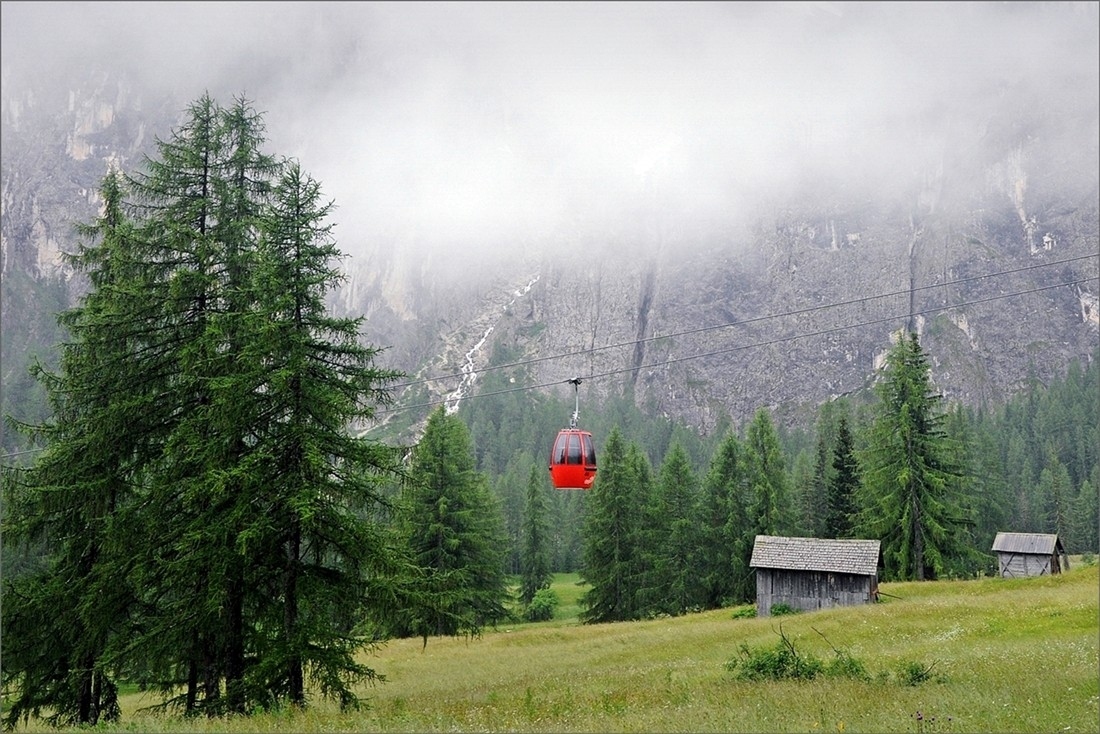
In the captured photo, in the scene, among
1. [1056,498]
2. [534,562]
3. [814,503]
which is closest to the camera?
[534,562]

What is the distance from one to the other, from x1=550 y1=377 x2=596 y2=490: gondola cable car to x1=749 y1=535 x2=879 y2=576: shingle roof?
26765 mm

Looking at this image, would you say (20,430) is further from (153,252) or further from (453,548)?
(453,548)

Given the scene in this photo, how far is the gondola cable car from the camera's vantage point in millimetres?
17922

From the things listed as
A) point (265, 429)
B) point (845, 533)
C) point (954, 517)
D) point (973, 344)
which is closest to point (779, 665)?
point (265, 429)

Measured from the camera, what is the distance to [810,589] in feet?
135

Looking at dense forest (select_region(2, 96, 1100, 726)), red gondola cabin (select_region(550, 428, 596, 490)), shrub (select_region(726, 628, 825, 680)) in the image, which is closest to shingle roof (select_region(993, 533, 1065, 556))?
shrub (select_region(726, 628, 825, 680))

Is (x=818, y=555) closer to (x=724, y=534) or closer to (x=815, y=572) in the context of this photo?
(x=815, y=572)

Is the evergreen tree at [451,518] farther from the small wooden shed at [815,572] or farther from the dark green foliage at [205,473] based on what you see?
the dark green foliage at [205,473]

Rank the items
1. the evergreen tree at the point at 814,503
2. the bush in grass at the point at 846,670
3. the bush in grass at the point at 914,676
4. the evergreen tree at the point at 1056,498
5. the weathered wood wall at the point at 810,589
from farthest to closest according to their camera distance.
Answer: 1. the evergreen tree at the point at 1056,498
2. the evergreen tree at the point at 814,503
3. the weathered wood wall at the point at 810,589
4. the bush in grass at the point at 846,670
5. the bush in grass at the point at 914,676

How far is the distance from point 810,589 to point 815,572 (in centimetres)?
101

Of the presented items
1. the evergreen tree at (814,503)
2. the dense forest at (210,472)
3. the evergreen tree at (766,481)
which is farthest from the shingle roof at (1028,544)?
the dense forest at (210,472)

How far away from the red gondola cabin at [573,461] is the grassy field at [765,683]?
4.79 m

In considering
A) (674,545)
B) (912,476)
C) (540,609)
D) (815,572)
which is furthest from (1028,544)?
(540,609)

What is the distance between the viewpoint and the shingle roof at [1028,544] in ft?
172
